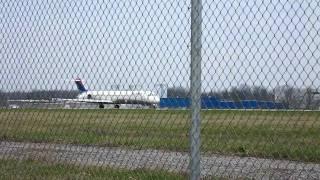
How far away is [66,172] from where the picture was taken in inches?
287

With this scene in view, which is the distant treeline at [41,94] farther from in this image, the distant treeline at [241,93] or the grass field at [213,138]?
the distant treeline at [241,93]

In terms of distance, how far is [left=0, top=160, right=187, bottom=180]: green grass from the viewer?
6.92 m

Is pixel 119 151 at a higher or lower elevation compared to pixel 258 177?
higher

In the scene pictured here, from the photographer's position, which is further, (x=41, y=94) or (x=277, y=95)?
(x=41, y=94)

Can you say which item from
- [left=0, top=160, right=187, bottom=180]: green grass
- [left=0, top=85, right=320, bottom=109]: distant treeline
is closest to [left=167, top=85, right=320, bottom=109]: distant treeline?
[left=0, top=85, right=320, bottom=109]: distant treeline

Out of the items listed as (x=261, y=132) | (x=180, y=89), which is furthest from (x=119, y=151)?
(x=180, y=89)

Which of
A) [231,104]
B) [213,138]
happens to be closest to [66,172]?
[231,104]

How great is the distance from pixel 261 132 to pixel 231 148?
4.37 meters

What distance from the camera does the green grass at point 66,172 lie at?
22.7 ft

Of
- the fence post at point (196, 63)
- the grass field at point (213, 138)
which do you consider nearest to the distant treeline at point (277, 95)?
the fence post at point (196, 63)

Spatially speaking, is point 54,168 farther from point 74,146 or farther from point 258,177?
point 74,146

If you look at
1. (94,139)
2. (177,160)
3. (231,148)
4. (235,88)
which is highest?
(94,139)

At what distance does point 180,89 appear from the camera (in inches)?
184

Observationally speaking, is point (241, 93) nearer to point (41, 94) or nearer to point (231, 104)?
point (231, 104)
